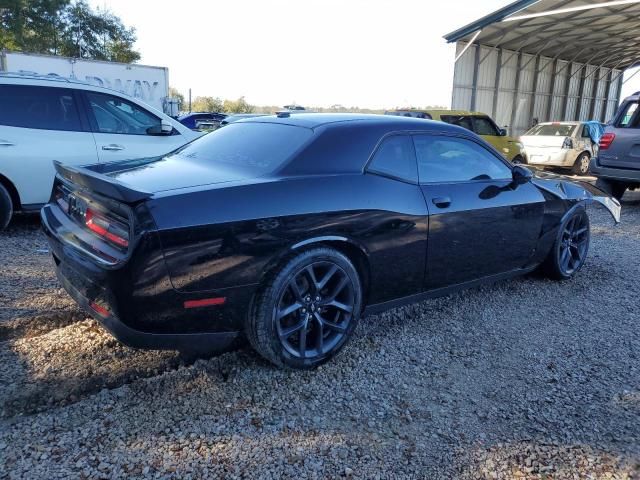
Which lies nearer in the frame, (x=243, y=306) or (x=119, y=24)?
(x=243, y=306)

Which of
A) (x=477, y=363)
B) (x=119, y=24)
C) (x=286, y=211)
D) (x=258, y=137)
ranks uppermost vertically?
(x=119, y=24)

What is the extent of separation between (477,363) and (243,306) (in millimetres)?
1534

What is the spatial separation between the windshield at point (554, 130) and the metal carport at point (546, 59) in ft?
17.9

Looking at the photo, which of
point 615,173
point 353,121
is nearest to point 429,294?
point 353,121

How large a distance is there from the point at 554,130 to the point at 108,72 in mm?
14109

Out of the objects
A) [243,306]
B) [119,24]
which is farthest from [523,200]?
[119,24]

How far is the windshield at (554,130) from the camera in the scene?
13.4 meters

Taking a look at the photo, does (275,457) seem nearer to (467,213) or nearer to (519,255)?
(467,213)

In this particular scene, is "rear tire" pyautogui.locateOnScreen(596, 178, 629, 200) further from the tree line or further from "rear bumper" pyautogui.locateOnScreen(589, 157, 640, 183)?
the tree line

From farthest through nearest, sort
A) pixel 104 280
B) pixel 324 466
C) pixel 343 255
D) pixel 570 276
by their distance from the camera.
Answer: pixel 570 276 → pixel 343 255 → pixel 104 280 → pixel 324 466

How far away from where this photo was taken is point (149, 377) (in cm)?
280

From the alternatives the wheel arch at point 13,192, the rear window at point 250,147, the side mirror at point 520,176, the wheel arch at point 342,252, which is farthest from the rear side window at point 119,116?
the side mirror at point 520,176

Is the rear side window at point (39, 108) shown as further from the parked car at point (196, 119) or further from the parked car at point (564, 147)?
the parked car at point (564, 147)

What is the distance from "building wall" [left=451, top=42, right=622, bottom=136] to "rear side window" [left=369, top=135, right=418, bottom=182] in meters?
19.5
